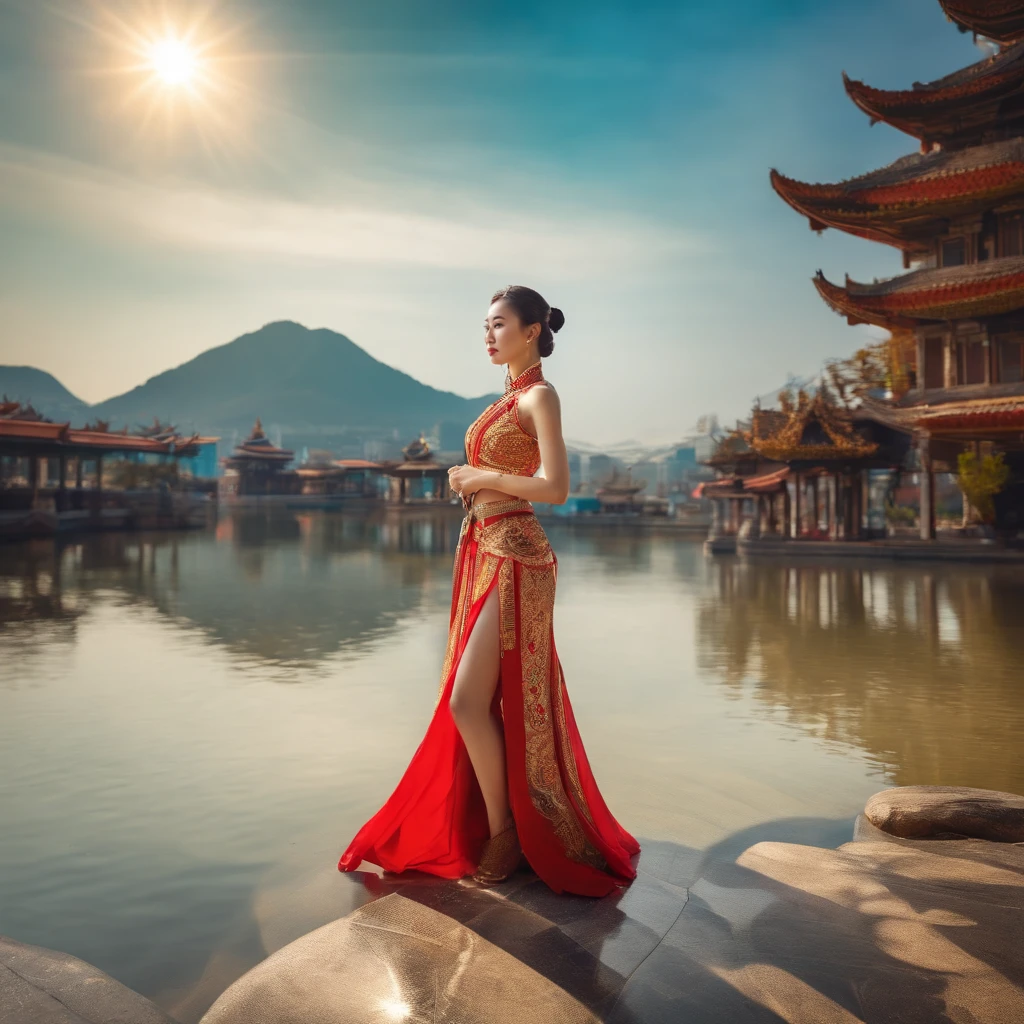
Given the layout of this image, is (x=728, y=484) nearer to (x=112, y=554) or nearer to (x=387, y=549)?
(x=387, y=549)

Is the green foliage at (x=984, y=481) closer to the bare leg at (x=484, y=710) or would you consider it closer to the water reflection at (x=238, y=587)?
the water reflection at (x=238, y=587)

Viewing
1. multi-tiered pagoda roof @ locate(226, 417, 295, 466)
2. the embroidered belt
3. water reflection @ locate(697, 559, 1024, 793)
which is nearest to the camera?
the embroidered belt

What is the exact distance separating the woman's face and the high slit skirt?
47cm

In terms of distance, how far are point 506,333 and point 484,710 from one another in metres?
1.13

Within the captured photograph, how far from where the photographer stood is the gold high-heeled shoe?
2.58 metres

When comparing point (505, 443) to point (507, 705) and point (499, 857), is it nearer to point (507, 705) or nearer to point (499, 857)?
point (507, 705)

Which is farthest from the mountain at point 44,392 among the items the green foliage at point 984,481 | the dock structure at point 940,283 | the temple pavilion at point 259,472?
the green foliage at point 984,481

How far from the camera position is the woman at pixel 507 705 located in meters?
2.58

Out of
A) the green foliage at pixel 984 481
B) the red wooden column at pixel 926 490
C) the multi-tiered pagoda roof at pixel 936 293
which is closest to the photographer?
the multi-tiered pagoda roof at pixel 936 293

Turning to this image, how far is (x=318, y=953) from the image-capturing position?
2121 millimetres

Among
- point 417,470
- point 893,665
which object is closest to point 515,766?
point 893,665

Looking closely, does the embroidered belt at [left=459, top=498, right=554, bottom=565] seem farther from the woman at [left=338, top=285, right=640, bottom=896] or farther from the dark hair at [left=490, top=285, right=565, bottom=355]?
the dark hair at [left=490, top=285, right=565, bottom=355]

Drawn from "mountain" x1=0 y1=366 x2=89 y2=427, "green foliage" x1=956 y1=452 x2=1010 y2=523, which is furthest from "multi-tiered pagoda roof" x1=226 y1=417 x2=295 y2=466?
"mountain" x1=0 y1=366 x2=89 y2=427

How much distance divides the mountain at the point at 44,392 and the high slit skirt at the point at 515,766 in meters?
167
